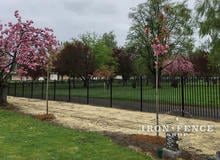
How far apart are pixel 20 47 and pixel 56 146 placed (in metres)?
10.8

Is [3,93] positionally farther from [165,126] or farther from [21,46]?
[165,126]

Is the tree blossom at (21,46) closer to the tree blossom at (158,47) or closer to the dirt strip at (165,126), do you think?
the dirt strip at (165,126)

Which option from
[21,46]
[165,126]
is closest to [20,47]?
[21,46]

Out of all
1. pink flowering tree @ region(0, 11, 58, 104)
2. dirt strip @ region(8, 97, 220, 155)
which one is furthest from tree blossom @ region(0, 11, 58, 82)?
dirt strip @ region(8, 97, 220, 155)

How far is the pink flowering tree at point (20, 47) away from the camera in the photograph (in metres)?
17.4

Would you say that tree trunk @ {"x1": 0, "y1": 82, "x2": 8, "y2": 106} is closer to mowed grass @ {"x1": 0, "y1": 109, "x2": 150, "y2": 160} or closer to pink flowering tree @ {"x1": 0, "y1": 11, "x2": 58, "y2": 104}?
pink flowering tree @ {"x1": 0, "y1": 11, "x2": 58, "y2": 104}

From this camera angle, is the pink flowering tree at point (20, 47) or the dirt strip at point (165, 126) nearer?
the dirt strip at point (165, 126)

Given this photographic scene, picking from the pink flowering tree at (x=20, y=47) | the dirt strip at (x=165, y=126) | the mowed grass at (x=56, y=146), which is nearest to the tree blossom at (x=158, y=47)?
the dirt strip at (x=165, y=126)

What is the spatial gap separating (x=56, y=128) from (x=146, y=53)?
38870 mm

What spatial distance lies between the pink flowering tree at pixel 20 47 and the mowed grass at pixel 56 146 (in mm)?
7775

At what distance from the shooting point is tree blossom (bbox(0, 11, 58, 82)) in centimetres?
1734

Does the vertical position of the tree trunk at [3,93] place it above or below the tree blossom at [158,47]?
below

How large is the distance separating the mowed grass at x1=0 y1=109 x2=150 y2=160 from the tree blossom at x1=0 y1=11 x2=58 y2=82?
25.5 feet

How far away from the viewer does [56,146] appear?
766 centimetres
